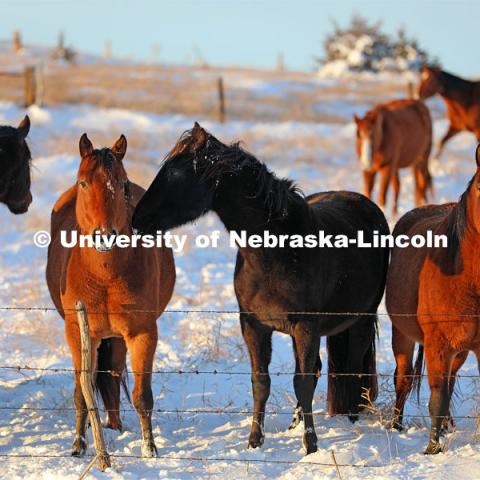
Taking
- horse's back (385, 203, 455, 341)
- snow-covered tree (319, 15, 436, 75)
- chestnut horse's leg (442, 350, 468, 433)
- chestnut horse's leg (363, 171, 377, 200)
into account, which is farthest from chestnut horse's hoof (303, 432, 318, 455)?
snow-covered tree (319, 15, 436, 75)

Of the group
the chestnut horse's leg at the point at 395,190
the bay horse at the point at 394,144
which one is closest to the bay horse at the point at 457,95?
the bay horse at the point at 394,144

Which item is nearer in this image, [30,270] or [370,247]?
[370,247]

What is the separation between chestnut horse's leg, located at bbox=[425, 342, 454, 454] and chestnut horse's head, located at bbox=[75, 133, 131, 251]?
6.54 feet

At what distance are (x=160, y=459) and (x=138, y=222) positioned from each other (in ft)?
4.84

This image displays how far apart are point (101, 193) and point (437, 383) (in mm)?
2279

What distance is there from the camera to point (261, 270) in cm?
498

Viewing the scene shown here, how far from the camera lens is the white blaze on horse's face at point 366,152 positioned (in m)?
13.4

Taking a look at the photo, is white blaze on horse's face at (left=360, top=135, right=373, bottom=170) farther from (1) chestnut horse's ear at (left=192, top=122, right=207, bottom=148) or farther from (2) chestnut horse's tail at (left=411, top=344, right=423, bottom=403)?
(1) chestnut horse's ear at (left=192, top=122, right=207, bottom=148)

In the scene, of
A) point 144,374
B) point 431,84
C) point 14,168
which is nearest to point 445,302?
point 144,374

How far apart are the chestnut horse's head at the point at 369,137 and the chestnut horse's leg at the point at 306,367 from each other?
875 centimetres

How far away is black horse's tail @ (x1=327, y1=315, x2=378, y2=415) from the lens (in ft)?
19.2

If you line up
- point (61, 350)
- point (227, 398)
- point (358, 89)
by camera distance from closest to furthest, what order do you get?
point (227, 398)
point (61, 350)
point (358, 89)

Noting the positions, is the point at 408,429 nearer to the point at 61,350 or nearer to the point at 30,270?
the point at 61,350

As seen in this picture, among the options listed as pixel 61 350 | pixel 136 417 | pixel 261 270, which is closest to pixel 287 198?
pixel 261 270
